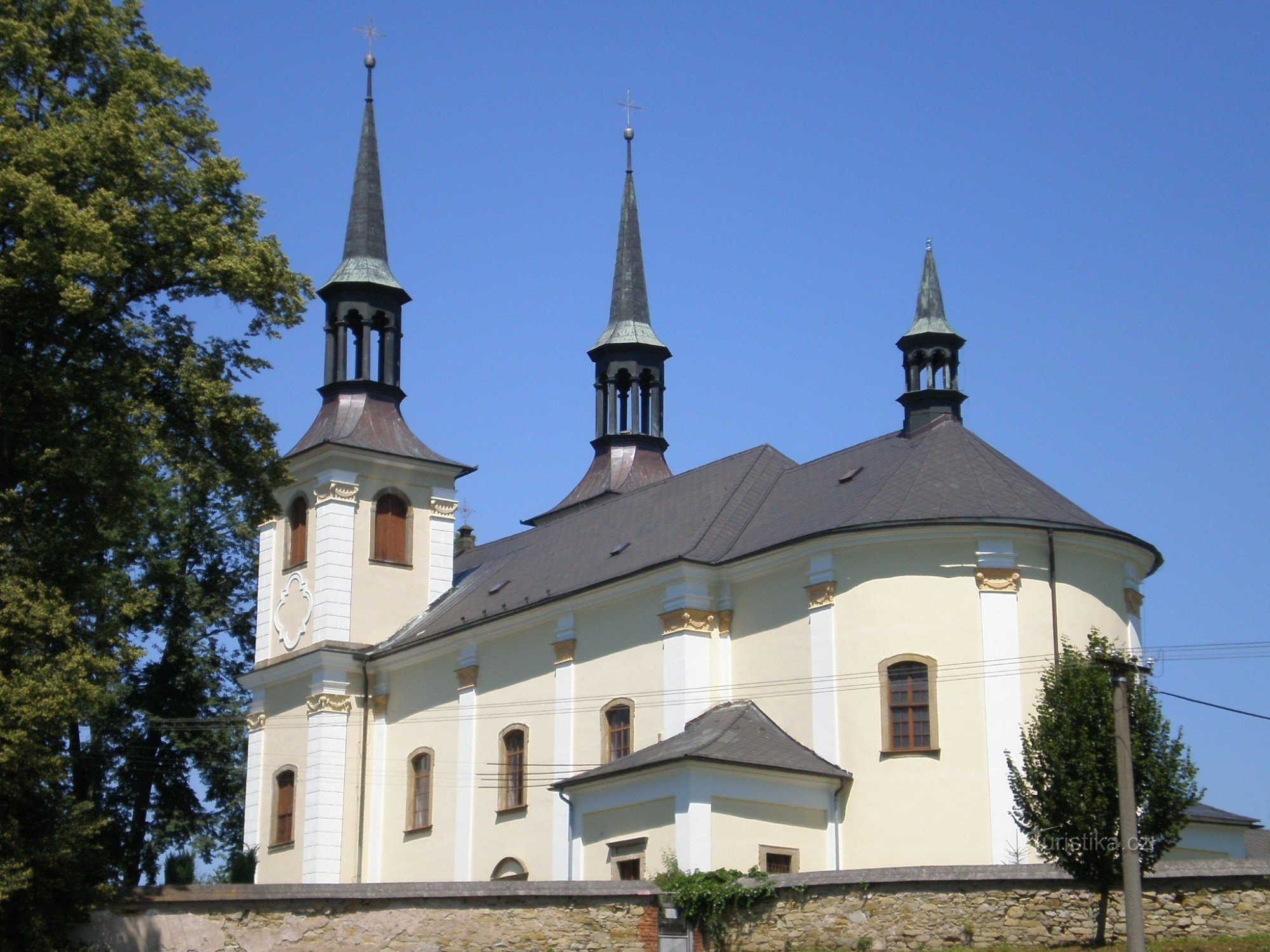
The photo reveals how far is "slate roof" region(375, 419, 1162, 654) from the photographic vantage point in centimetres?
3103

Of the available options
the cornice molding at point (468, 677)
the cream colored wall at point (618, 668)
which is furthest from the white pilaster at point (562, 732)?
the cornice molding at point (468, 677)

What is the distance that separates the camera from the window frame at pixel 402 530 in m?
42.8

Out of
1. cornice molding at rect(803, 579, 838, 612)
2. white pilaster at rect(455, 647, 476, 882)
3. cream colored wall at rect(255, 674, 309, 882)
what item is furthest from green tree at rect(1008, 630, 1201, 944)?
cream colored wall at rect(255, 674, 309, 882)

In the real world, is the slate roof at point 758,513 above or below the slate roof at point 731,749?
above

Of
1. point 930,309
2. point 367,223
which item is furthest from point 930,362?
point 367,223

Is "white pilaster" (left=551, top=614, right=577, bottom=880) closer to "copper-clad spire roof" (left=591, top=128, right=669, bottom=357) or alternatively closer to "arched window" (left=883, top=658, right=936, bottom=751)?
"arched window" (left=883, top=658, right=936, bottom=751)

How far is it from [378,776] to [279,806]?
3.02 metres

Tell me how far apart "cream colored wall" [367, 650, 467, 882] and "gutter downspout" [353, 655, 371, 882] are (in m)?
0.26

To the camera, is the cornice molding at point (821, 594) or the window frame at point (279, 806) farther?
the window frame at point (279, 806)

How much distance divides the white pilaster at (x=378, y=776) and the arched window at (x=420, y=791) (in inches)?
17.6

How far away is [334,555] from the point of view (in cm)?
4191

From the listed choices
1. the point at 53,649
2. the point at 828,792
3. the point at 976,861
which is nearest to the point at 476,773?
the point at 828,792

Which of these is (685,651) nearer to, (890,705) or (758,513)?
(758,513)

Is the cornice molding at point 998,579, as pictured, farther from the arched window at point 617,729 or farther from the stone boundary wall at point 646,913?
the stone boundary wall at point 646,913
